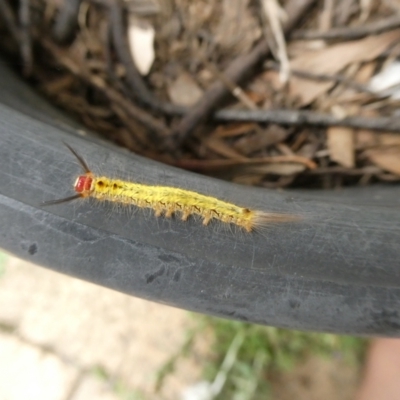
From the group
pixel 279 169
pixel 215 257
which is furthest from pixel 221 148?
pixel 215 257

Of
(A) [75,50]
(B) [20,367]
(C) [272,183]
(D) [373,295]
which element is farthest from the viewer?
(B) [20,367]

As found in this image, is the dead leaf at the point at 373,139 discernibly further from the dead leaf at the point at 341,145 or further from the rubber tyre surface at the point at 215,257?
the rubber tyre surface at the point at 215,257

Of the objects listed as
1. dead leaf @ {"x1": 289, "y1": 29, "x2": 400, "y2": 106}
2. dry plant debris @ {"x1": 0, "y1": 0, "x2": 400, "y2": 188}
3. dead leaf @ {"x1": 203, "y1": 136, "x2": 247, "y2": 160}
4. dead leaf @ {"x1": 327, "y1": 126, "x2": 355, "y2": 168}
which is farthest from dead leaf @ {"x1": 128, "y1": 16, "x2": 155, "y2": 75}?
dead leaf @ {"x1": 327, "y1": 126, "x2": 355, "y2": 168}

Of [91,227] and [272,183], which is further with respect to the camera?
[272,183]

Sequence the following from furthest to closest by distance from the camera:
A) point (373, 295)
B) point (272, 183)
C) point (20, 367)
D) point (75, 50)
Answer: point (20, 367) < point (75, 50) < point (272, 183) < point (373, 295)

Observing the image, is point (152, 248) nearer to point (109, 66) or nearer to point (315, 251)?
point (315, 251)

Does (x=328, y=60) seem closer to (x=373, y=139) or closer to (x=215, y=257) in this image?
(x=373, y=139)

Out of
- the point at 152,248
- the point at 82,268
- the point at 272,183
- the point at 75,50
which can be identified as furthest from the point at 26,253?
the point at 75,50

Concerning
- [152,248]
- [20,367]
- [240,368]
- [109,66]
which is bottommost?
[20,367]
